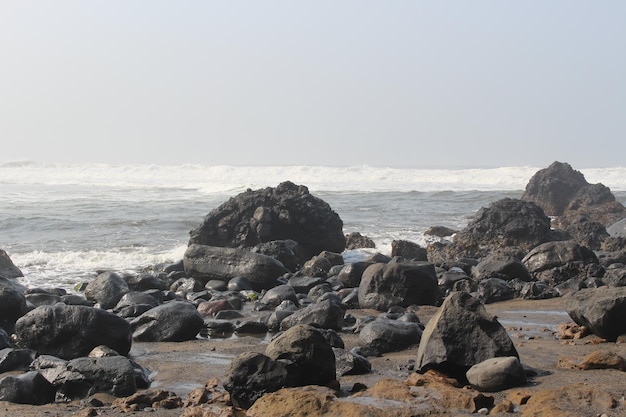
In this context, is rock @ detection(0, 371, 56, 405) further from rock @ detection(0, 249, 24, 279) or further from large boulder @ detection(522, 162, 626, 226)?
large boulder @ detection(522, 162, 626, 226)

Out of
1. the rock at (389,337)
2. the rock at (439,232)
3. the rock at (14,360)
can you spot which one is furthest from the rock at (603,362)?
the rock at (439,232)

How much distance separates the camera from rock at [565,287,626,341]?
683 centimetres

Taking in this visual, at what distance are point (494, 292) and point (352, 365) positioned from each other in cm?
469

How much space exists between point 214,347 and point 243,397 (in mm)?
2274

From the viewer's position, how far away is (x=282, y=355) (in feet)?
18.6

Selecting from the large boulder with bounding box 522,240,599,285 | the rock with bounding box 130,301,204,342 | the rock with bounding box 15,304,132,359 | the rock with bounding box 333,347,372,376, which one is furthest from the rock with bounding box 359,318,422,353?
the large boulder with bounding box 522,240,599,285

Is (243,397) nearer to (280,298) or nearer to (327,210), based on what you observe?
(280,298)

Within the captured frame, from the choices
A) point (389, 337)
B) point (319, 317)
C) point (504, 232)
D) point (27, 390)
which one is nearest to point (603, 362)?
point (389, 337)

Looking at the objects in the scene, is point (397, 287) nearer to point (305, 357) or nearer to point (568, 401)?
point (305, 357)

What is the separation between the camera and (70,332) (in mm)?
7062

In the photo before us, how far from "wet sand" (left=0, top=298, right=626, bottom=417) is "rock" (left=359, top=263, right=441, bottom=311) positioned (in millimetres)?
595

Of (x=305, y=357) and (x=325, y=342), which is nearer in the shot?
(x=305, y=357)

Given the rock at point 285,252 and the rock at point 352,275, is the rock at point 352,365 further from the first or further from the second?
the rock at point 285,252

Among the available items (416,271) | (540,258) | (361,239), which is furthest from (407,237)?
(416,271)
